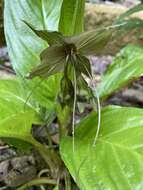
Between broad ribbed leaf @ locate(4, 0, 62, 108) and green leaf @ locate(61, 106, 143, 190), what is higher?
broad ribbed leaf @ locate(4, 0, 62, 108)

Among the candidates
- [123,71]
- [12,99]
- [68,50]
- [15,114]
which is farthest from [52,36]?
[123,71]

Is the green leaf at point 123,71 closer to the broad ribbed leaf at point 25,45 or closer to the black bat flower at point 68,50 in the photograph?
the broad ribbed leaf at point 25,45

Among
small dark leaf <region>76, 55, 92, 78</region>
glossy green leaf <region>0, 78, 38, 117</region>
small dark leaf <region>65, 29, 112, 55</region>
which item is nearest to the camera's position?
small dark leaf <region>65, 29, 112, 55</region>

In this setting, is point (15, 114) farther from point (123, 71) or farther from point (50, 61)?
point (123, 71)

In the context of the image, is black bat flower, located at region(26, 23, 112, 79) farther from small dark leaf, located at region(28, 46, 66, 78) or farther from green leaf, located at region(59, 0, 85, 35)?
green leaf, located at region(59, 0, 85, 35)

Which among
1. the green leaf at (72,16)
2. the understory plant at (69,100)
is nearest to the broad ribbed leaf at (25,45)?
the understory plant at (69,100)

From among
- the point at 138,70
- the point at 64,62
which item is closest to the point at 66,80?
the point at 64,62

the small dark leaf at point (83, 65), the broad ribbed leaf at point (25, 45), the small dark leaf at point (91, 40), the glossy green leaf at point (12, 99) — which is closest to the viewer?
the small dark leaf at point (91, 40)

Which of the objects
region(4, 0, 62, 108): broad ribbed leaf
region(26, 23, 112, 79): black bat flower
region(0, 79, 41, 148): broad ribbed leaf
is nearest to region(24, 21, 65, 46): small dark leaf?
region(26, 23, 112, 79): black bat flower
